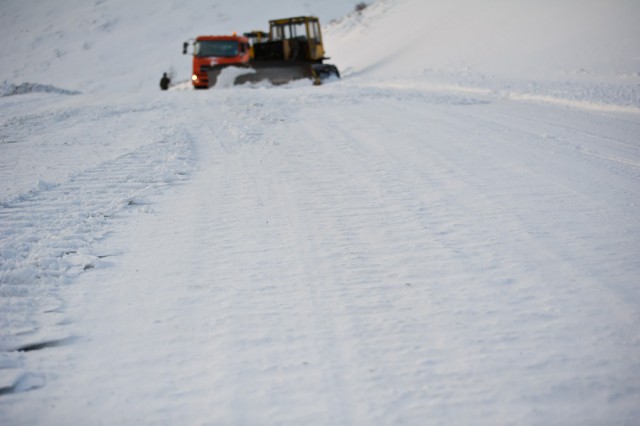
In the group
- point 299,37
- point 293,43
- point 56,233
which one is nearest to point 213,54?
point 293,43

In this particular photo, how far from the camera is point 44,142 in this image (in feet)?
25.2

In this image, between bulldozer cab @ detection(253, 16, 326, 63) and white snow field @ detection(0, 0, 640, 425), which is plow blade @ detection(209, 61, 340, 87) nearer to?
bulldozer cab @ detection(253, 16, 326, 63)

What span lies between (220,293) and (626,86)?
10584 mm

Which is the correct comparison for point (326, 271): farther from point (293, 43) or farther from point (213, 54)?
point (293, 43)

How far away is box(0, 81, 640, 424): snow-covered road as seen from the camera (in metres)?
2.14

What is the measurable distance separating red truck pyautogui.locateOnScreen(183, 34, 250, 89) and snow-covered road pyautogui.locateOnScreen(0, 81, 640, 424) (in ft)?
48.6

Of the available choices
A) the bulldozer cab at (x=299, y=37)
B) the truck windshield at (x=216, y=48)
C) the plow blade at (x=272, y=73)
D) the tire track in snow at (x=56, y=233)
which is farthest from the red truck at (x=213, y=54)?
the tire track in snow at (x=56, y=233)

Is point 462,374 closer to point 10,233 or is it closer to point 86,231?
point 86,231

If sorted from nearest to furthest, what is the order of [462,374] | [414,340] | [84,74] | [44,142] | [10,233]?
[462,374] → [414,340] → [10,233] → [44,142] → [84,74]

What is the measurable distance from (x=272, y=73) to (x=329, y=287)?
1610 centimetres

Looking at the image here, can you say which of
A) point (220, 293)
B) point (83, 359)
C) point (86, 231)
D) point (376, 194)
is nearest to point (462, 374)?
point (220, 293)

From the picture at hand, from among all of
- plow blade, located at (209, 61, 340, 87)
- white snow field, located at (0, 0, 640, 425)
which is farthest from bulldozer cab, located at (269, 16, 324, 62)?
white snow field, located at (0, 0, 640, 425)

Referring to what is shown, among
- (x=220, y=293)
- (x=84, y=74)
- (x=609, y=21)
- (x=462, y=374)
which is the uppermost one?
(x=84, y=74)

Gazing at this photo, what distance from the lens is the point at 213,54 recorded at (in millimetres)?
20688
